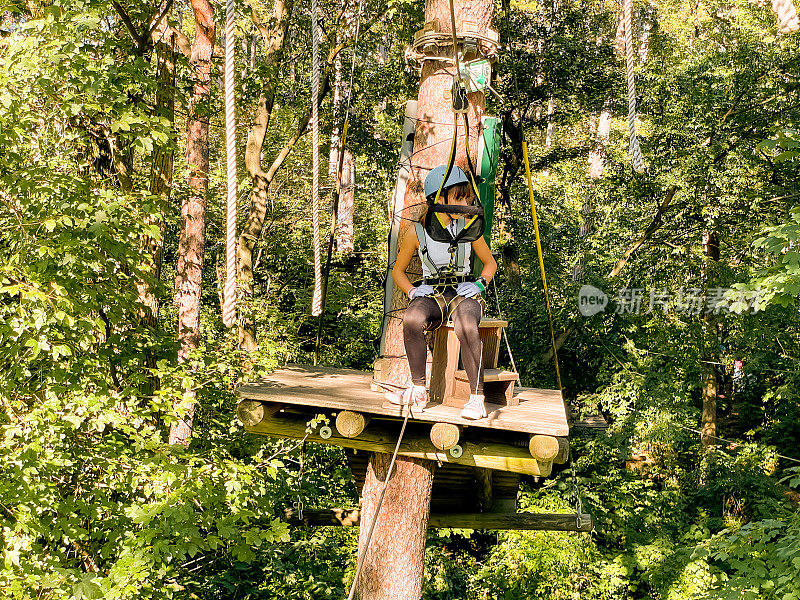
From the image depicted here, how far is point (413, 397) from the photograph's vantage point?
3.94m

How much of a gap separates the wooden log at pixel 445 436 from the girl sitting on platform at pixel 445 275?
7.9 inches

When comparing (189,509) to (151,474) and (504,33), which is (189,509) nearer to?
(151,474)

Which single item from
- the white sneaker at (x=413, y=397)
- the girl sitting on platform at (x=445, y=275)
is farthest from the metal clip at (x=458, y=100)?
the white sneaker at (x=413, y=397)

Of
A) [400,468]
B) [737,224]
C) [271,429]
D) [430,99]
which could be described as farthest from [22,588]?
[737,224]

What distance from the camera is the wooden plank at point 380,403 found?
12.2 feet

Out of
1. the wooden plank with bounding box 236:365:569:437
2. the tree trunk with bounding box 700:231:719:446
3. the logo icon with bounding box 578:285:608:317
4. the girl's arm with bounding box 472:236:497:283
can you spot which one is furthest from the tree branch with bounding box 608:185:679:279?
the girl's arm with bounding box 472:236:497:283

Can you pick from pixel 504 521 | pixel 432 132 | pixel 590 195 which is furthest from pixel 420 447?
pixel 590 195

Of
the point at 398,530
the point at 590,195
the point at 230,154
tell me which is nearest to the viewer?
the point at 230,154

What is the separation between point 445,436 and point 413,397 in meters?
0.28

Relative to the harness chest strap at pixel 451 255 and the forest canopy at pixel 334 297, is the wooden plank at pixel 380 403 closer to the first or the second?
the harness chest strap at pixel 451 255

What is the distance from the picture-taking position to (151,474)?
4.86 meters

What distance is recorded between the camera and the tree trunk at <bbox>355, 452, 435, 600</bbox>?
4758 millimetres

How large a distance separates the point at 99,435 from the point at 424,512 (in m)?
2.37

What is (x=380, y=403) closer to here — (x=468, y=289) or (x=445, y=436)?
(x=445, y=436)
